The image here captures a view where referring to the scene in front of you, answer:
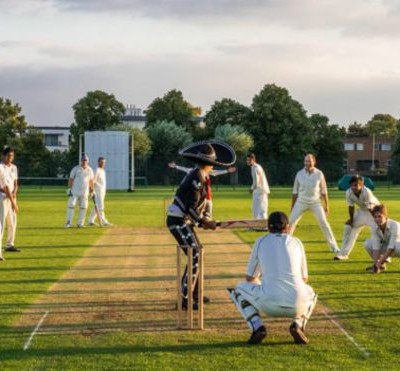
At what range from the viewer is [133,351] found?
26.2 ft

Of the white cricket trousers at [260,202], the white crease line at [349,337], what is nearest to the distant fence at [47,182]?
the white cricket trousers at [260,202]

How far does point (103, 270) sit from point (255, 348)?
20.7ft

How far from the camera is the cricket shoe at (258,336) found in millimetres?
8211

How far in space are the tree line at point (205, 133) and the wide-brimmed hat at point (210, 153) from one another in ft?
204

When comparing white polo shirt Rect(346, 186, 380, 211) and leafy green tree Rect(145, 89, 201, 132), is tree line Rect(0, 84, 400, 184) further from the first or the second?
white polo shirt Rect(346, 186, 380, 211)

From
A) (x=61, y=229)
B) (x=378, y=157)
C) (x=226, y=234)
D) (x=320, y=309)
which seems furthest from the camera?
(x=378, y=157)

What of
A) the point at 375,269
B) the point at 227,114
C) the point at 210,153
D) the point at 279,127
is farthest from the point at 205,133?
the point at 210,153

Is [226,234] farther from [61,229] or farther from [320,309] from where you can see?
[320,309]

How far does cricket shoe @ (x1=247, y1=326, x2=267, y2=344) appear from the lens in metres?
8.21

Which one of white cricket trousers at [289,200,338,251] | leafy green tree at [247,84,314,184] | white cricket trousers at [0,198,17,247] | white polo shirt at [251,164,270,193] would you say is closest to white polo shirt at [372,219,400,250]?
white cricket trousers at [289,200,338,251]

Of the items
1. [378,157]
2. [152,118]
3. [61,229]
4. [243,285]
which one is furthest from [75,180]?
[378,157]

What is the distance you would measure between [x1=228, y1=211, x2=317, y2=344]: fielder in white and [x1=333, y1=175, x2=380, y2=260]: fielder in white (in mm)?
6009

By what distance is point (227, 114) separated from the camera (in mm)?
88875

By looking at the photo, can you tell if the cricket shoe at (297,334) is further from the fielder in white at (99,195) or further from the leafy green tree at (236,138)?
the leafy green tree at (236,138)
